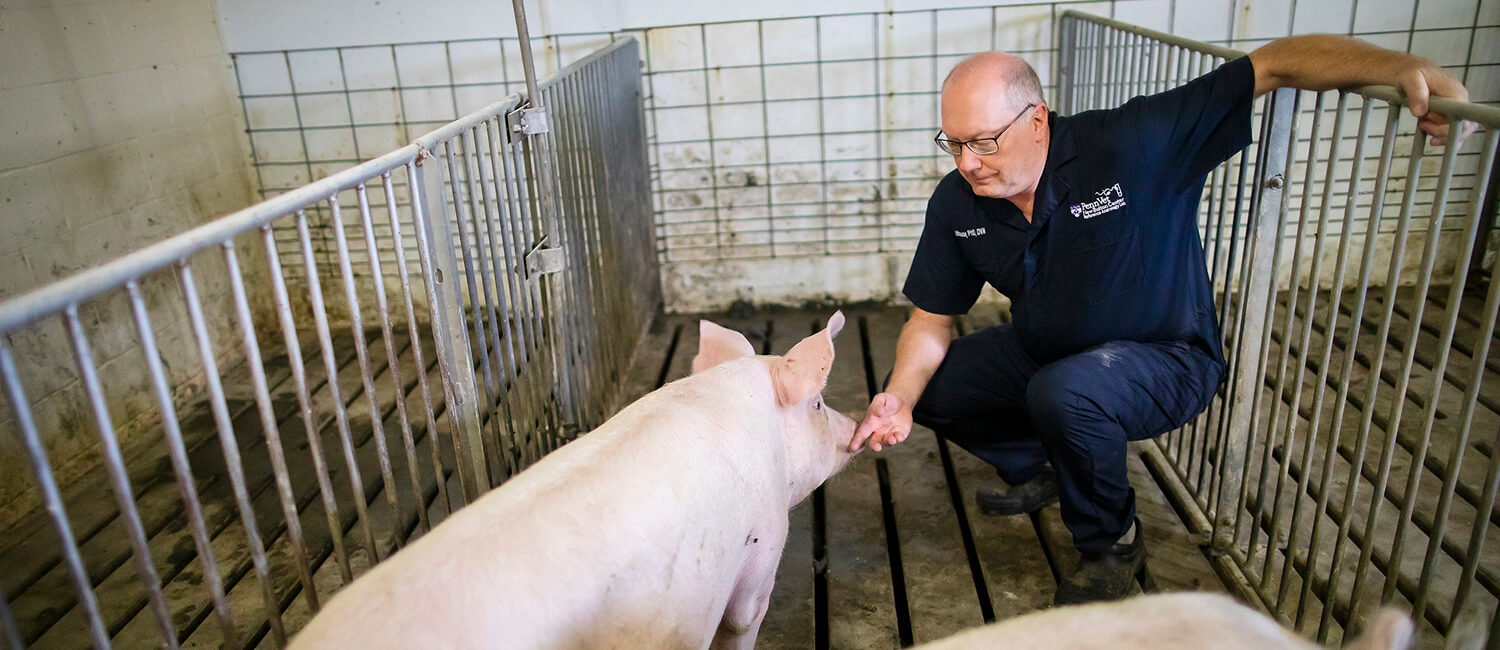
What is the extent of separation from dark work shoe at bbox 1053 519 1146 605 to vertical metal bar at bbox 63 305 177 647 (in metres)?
2.04

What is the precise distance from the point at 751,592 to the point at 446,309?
0.96 m

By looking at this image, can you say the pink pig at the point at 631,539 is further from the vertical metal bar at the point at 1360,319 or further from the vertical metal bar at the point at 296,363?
the vertical metal bar at the point at 1360,319

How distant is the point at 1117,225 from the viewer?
252 centimetres

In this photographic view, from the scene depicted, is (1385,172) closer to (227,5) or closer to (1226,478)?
(1226,478)

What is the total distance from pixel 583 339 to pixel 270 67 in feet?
8.26

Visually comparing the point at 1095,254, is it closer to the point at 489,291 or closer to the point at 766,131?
the point at 489,291

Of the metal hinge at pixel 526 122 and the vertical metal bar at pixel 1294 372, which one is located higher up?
the metal hinge at pixel 526 122

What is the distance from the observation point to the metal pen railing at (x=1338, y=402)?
184 centimetres

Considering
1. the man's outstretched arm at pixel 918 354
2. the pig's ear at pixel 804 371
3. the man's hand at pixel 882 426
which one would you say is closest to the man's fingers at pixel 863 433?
the man's hand at pixel 882 426

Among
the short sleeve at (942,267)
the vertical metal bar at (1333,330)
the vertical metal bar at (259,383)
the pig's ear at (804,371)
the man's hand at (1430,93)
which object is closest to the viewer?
the vertical metal bar at (259,383)

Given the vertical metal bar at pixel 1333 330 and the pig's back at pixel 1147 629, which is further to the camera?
the vertical metal bar at pixel 1333 330

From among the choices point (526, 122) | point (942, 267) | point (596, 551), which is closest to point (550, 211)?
point (526, 122)

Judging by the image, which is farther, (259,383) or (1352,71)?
(1352,71)

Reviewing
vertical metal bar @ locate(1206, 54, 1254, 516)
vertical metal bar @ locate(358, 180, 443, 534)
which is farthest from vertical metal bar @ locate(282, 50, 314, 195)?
vertical metal bar @ locate(1206, 54, 1254, 516)
